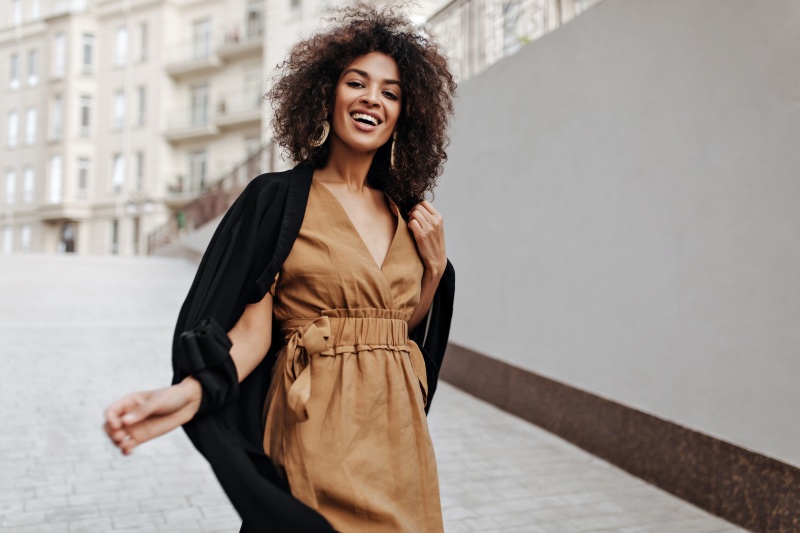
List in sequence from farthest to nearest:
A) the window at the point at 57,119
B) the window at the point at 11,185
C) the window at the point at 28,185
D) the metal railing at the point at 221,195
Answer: the window at the point at 11,185 → the window at the point at 28,185 → the window at the point at 57,119 → the metal railing at the point at 221,195

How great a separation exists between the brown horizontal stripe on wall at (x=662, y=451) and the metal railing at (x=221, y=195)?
7031 mm

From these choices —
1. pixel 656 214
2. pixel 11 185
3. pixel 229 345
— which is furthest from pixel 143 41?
pixel 229 345

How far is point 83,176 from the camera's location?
105 ft

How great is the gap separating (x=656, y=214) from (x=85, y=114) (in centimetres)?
3289

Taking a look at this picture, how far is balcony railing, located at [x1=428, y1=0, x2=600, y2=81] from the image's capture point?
5852 millimetres

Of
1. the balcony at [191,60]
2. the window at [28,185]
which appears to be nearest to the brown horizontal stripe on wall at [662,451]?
the balcony at [191,60]

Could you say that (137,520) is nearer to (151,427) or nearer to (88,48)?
(151,427)

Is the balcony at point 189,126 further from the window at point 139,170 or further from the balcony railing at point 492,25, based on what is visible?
the balcony railing at point 492,25

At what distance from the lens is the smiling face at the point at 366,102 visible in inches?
73.8

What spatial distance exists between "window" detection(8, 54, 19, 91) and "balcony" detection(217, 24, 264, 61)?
46.0 feet

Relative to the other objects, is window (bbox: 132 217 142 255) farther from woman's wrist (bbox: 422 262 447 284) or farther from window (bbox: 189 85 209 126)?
woman's wrist (bbox: 422 262 447 284)

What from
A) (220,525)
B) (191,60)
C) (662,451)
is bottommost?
(220,525)

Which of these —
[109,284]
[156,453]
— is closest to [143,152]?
[109,284]

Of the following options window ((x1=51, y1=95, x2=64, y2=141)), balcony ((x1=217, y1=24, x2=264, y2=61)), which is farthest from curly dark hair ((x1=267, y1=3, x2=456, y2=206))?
window ((x1=51, y1=95, x2=64, y2=141))
